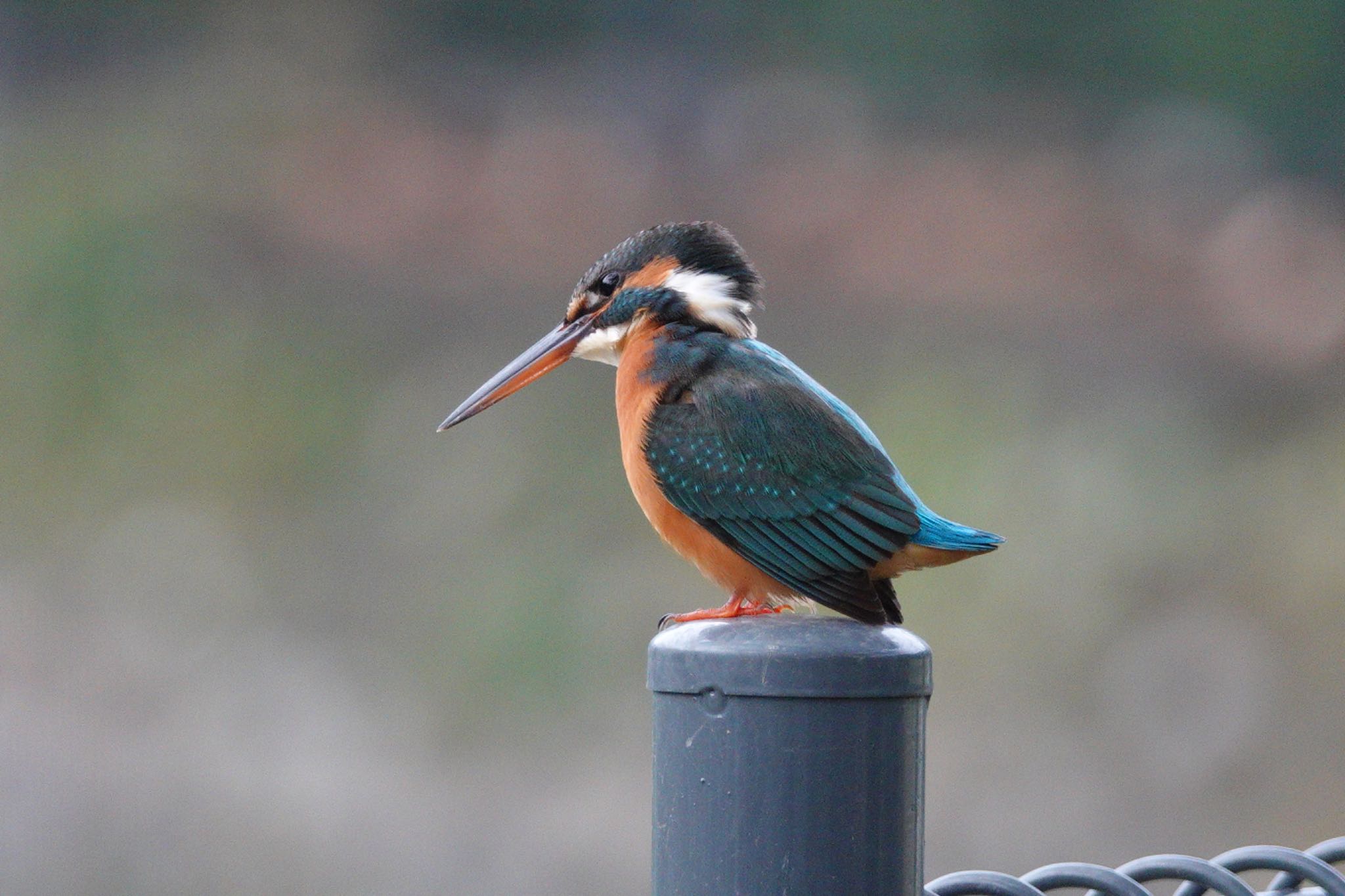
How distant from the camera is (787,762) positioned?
70 centimetres

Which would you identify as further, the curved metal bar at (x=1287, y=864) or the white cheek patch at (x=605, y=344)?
the white cheek patch at (x=605, y=344)

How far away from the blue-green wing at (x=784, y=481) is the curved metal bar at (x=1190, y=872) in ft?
0.75

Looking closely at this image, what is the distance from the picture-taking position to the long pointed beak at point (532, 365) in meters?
1.25

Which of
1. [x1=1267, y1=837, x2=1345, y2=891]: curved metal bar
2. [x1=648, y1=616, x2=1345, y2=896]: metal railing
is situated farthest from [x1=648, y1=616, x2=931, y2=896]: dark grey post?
[x1=1267, y1=837, x2=1345, y2=891]: curved metal bar

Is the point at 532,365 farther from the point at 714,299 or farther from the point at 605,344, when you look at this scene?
the point at 714,299

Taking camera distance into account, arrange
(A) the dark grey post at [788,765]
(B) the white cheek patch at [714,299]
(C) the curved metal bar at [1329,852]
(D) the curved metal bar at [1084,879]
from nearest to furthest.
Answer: (A) the dark grey post at [788,765]
(D) the curved metal bar at [1084,879]
(C) the curved metal bar at [1329,852]
(B) the white cheek patch at [714,299]

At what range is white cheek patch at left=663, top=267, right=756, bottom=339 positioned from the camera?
1.22m

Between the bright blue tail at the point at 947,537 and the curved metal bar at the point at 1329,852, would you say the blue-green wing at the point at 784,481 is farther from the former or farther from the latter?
the curved metal bar at the point at 1329,852

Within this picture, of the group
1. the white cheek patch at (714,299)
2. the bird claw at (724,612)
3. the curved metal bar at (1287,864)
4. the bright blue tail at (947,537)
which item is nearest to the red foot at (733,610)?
the bird claw at (724,612)

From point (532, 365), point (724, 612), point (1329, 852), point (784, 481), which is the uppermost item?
point (532, 365)

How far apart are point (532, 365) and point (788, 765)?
637 mm

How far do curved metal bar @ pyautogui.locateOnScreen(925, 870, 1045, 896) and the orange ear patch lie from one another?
63cm

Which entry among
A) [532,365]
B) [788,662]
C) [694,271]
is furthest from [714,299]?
[788,662]

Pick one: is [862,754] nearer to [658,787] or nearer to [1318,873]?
[658,787]
